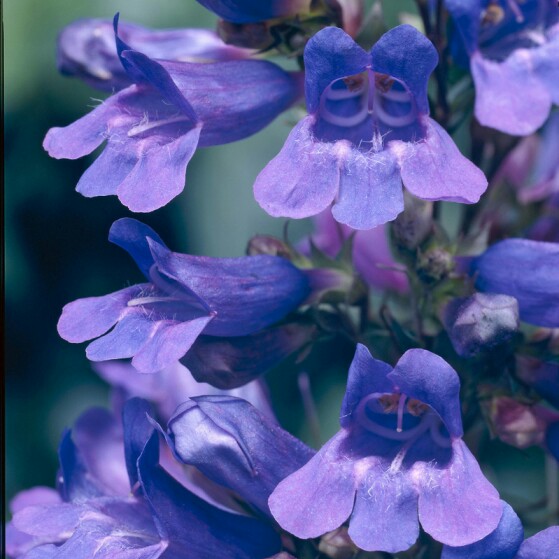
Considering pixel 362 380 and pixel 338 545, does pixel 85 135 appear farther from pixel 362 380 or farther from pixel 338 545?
pixel 338 545

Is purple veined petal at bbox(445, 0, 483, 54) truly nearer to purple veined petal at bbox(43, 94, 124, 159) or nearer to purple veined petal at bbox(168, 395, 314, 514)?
purple veined petal at bbox(43, 94, 124, 159)

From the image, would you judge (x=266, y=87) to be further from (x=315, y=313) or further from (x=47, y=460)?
(x=47, y=460)

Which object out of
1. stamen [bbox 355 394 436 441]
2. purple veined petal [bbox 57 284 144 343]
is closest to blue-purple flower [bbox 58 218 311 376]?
purple veined petal [bbox 57 284 144 343]

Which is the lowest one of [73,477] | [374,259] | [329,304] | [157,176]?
[73,477]

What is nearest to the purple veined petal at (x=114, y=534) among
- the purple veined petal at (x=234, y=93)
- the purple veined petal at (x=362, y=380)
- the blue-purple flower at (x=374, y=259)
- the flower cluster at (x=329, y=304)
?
the flower cluster at (x=329, y=304)

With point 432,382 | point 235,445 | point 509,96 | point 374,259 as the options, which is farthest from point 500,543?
point 374,259

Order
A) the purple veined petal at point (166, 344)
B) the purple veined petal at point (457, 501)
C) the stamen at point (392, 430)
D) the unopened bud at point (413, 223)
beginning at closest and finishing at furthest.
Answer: the purple veined petal at point (457, 501) < the purple veined petal at point (166, 344) < the stamen at point (392, 430) < the unopened bud at point (413, 223)

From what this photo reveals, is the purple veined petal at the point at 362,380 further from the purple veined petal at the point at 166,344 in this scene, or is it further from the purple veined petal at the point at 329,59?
the purple veined petal at the point at 329,59
